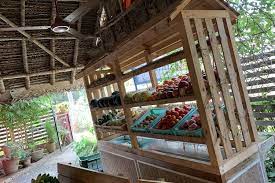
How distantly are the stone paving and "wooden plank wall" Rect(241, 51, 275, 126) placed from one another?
16.0ft

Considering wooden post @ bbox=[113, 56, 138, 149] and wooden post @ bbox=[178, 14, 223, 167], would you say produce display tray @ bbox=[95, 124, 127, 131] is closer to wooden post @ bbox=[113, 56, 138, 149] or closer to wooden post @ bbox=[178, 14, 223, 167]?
wooden post @ bbox=[113, 56, 138, 149]

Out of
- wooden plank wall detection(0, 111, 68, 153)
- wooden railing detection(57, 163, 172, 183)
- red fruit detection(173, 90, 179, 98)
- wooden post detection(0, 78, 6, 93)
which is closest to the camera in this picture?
wooden railing detection(57, 163, 172, 183)

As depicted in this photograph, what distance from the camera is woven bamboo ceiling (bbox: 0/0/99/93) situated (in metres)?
5.28

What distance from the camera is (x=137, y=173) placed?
3.65m

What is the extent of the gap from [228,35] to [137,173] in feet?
6.66

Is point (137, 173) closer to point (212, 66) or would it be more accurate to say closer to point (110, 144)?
point (110, 144)

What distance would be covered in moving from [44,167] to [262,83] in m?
6.21

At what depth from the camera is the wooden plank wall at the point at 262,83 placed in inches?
150

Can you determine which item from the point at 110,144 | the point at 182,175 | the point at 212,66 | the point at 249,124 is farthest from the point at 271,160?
the point at 110,144

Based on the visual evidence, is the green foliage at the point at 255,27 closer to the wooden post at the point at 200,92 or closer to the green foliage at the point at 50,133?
the wooden post at the point at 200,92

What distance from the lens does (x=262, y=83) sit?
396cm

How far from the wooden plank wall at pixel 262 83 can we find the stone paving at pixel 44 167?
4.88 m

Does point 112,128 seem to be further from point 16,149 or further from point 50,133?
point 50,133

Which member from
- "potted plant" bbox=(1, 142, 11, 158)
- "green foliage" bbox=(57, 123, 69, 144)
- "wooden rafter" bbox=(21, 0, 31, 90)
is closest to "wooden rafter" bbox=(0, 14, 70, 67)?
"wooden rafter" bbox=(21, 0, 31, 90)
